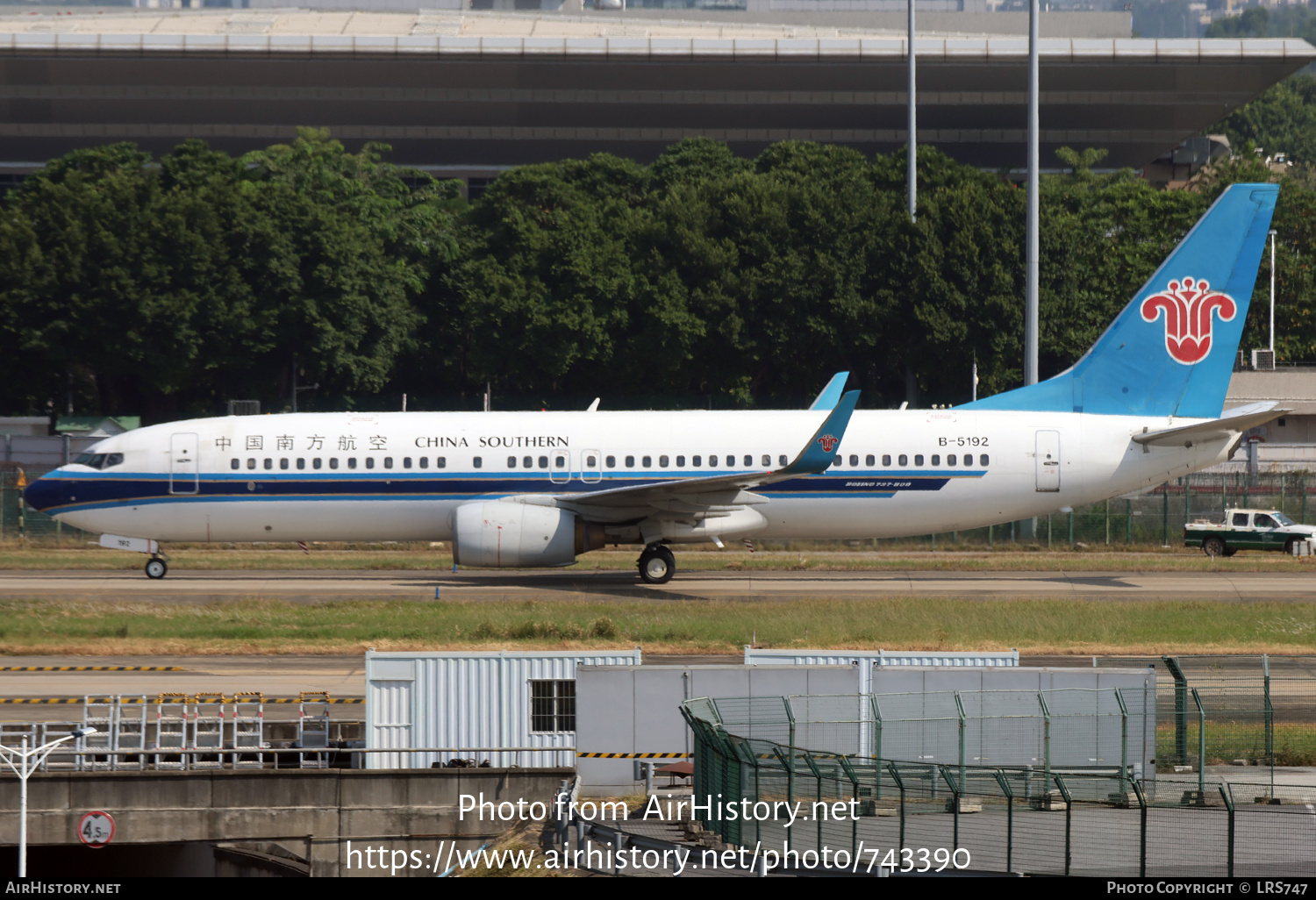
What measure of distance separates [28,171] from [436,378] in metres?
53.9

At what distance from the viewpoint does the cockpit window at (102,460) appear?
38594mm

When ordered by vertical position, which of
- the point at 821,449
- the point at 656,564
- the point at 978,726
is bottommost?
the point at 978,726

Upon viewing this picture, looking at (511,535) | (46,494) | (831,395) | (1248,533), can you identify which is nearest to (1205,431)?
(831,395)

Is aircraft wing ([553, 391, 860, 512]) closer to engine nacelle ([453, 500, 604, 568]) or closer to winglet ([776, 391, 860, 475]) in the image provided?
winglet ([776, 391, 860, 475])

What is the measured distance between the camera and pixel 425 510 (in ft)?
125

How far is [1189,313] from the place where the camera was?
1612 inches

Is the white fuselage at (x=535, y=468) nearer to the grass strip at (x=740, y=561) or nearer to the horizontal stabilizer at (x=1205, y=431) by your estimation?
the horizontal stabilizer at (x=1205, y=431)

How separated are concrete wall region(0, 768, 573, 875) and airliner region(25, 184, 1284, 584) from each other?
1596 cm

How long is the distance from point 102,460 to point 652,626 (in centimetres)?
1726

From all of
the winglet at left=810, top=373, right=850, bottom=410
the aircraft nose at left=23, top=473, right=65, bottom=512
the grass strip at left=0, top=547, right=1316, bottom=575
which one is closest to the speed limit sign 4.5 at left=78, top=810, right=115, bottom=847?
the aircraft nose at left=23, top=473, right=65, bottom=512

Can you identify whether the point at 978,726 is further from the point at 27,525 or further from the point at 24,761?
the point at 27,525

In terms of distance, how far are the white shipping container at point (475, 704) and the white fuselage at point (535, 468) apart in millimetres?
15683

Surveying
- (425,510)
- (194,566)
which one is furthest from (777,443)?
(194,566)

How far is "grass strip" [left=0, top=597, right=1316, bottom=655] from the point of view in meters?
29.8
